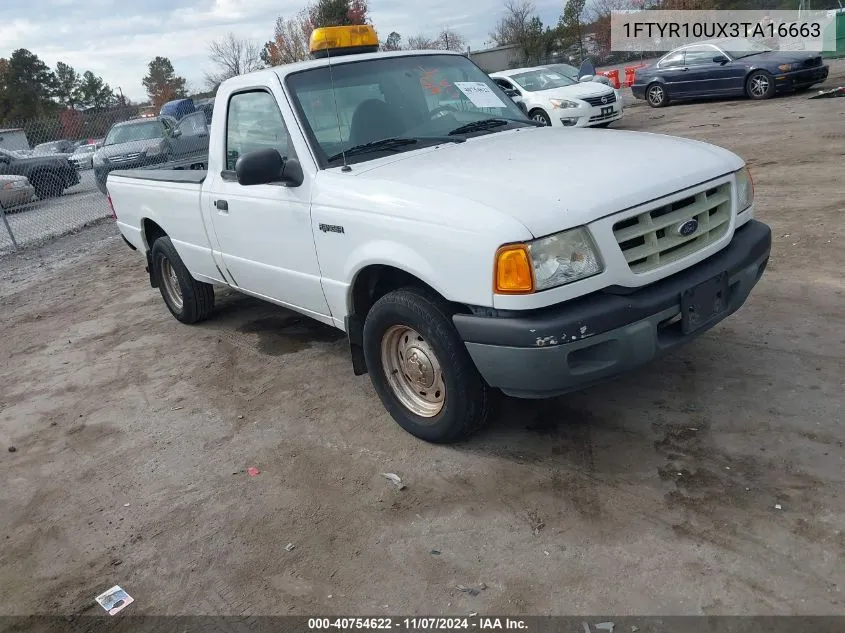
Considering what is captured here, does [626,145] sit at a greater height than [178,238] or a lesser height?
greater

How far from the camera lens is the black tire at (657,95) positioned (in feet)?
60.3

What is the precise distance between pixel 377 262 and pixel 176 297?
3.61m

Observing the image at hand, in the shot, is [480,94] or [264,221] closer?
[264,221]

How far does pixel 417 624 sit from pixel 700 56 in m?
17.7

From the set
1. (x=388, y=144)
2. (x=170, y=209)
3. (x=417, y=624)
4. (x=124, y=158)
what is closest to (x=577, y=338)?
(x=417, y=624)

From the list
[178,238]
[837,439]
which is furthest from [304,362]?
[837,439]

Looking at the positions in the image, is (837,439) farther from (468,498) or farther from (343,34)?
(343,34)

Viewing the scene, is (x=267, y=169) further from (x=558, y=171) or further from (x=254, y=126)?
(x=558, y=171)

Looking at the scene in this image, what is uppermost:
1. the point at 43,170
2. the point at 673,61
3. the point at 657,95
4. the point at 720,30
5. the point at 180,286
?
the point at 720,30

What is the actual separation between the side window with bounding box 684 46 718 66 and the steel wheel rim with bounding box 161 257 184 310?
49.2 feet

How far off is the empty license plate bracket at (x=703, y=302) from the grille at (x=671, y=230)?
0.55 feet

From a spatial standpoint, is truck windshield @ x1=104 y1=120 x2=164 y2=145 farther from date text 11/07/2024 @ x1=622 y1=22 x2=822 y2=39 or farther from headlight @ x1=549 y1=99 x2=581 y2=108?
date text 11/07/2024 @ x1=622 y1=22 x2=822 y2=39

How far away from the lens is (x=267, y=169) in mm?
3771

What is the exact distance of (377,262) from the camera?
11.7 feet
